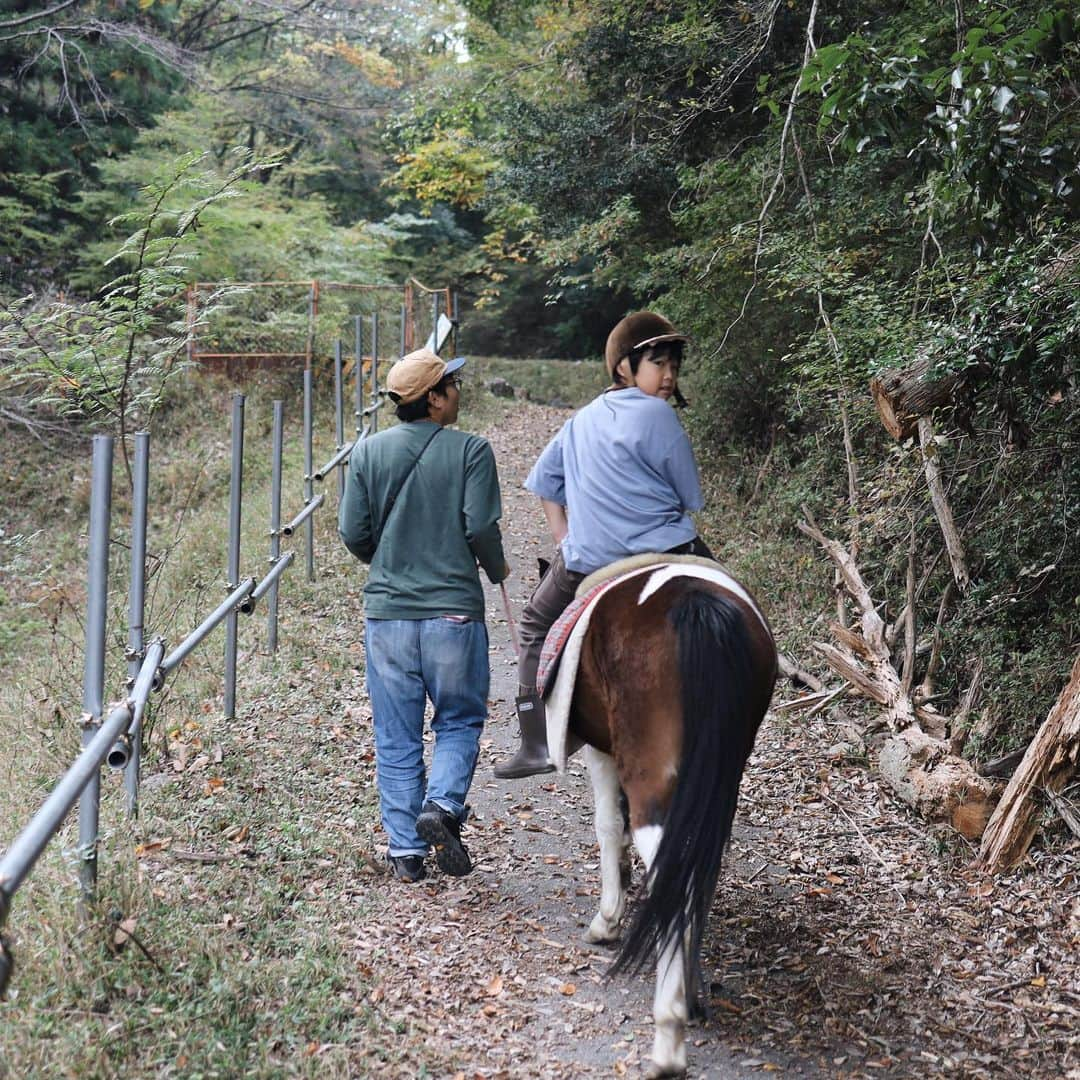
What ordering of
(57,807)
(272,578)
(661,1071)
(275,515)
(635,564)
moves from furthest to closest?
(275,515)
(272,578)
(635,564)
(661,1071)
(57,807)

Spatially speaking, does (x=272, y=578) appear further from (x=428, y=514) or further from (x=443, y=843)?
(x=443, y=843)

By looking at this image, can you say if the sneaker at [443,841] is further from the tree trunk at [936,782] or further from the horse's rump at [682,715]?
the tree trunk at [936,782]

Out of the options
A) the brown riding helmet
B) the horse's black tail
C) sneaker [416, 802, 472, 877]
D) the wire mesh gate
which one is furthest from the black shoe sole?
the wire mesh gate

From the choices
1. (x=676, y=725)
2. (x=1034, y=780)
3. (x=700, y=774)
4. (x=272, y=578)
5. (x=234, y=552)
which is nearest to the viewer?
(x=700, y=774)

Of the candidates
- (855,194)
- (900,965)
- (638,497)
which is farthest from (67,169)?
(900,965)

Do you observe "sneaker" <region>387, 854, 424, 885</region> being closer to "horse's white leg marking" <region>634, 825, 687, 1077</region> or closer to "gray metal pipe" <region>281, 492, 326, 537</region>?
"horse's white leg marking" <region>634, 825, 687, 1077</region>

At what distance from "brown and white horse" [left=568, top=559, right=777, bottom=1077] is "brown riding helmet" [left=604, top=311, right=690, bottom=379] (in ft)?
2.95

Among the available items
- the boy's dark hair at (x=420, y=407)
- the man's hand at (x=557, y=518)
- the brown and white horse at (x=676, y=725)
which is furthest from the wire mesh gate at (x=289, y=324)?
the brown and white horse at (x=676, y=725)

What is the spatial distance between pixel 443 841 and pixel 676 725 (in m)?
1.58

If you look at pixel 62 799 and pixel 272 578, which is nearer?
pixel 62 799

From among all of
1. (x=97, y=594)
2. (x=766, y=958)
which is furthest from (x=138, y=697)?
(x=766, y=958)

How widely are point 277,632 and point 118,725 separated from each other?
486 centimetres

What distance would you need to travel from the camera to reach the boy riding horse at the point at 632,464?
433 cm

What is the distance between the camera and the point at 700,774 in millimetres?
3445
